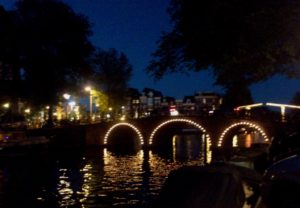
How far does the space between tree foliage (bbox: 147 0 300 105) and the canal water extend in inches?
208

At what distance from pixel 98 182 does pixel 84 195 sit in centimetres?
474

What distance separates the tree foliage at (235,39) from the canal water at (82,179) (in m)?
5.28

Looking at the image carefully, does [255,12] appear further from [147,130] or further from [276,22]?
[147,130]

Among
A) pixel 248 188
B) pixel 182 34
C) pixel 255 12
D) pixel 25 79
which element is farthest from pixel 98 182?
pixel 25 79

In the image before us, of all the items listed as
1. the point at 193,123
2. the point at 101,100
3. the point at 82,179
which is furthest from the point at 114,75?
the point at 82,179

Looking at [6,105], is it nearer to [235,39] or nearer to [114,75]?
[114,75]

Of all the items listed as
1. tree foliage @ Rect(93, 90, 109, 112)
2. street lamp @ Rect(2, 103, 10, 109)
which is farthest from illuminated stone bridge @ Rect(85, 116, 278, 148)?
tree foliage @ Rect(93, 90, 109, 112)

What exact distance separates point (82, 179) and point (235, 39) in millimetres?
13931

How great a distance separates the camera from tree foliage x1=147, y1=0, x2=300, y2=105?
60.4 ft

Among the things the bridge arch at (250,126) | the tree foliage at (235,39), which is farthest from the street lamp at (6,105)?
the tree foliage at (235,39)

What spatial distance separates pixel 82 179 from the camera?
101 feet

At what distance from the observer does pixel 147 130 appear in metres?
59.6

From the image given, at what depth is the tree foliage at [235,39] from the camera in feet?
60.4

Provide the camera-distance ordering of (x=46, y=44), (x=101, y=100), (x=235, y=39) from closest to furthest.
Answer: (x=235, y=39) < (x=46, y=44) < (x=101, y=100)
